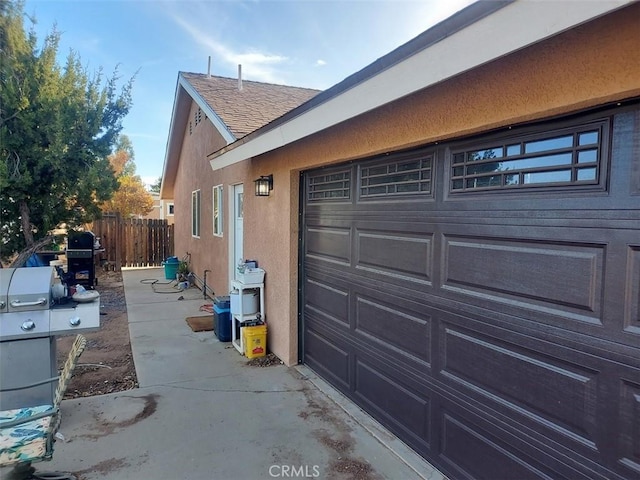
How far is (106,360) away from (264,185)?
3.24 metres

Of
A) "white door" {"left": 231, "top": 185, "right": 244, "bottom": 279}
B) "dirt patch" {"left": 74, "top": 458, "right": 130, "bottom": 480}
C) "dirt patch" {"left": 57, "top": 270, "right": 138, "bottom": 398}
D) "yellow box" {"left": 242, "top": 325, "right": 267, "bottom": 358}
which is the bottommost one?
"dirt patch" {"left": 57, "top": 270, "right": 138, "bottom": 398}

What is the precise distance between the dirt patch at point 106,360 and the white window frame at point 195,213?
11.9 ft

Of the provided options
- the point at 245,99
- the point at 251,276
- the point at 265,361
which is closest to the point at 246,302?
the point at 251,276

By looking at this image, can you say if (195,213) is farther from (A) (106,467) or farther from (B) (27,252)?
(A) (106,467)

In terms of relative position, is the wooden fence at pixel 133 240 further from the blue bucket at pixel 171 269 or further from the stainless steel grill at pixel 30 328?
the stainless steel grill at pixel 30 328

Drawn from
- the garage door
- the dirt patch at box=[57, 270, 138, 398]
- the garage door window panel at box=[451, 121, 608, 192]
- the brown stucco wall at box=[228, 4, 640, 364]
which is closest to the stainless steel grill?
the dirt patch at box=[57, 270, 138, 398]

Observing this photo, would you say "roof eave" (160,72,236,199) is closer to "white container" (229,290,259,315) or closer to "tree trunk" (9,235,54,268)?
"white container" (229,290,259,315)

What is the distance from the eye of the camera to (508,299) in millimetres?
2500

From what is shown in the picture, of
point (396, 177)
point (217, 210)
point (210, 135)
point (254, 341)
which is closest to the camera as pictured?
point (396, 177)

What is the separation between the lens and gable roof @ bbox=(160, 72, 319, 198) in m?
7.69

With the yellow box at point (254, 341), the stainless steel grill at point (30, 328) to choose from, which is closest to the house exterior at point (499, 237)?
the yellow box at point (254, 341)

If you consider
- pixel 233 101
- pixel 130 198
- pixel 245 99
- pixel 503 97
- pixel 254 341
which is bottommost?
pixel 254 341

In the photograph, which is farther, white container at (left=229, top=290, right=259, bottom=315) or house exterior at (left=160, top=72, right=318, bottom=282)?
house exterior at (left=160, top=72, right=318, bottom=282)

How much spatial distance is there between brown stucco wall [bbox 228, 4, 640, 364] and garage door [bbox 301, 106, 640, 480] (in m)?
0.16
